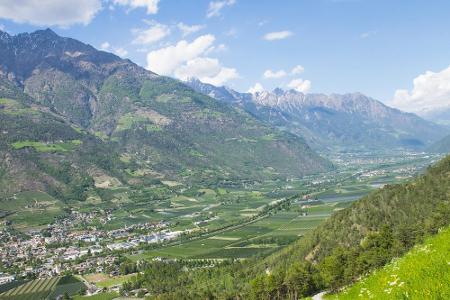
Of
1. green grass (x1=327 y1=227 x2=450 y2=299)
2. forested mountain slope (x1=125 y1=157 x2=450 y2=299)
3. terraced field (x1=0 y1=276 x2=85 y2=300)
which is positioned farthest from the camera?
terraced field (x1=0 y1=276 x2=85 y2=300)

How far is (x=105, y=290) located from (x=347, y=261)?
10143cm

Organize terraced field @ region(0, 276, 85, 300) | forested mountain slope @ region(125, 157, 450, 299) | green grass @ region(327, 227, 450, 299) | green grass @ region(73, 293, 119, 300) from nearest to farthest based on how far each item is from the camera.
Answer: green grass @ region(327, 227, 450, 299)
forested mountain slope @ region(125, 157, 450, 299)
green grass @ region(73, 293, 119, 300)
terraced field @ region(0, 276, 85, 300)

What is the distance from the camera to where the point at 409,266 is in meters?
21.3

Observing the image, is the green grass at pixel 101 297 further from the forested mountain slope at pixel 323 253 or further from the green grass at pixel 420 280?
the green grass at pixel 420 280

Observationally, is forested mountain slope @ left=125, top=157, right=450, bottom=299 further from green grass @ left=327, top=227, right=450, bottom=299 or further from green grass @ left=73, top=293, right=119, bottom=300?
green grass @ left=327, top=227, right=450, bottom=299

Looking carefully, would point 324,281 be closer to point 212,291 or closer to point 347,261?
point 347,261

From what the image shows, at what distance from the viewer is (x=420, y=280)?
59.1ft

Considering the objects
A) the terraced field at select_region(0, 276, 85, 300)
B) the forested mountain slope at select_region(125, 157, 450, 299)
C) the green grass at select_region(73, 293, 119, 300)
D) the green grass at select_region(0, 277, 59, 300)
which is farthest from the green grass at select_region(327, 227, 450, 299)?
the green grass at select_region(0, 277, 59, 300)

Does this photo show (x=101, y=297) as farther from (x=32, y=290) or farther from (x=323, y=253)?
(x=323, y=253)

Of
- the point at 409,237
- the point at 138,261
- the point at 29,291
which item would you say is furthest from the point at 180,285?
the point at 409,237

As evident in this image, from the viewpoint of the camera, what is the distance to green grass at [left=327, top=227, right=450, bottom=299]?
1658cm

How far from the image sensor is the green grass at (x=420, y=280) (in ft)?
54.4

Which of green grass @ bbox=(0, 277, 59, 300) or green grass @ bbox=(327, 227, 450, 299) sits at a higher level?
green grass @ bbox=(327, 227, 450, 299)

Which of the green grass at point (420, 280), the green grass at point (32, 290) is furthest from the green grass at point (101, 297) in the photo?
the green grass at point (420, 280)
